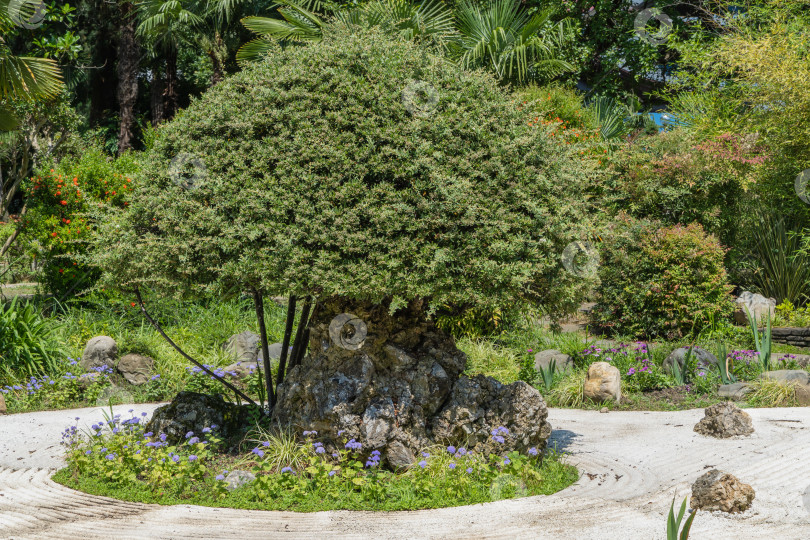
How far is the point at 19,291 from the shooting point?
14.4m

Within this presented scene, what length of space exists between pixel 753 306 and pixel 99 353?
32.2 ft

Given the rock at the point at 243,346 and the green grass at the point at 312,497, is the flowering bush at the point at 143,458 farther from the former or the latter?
the rock at the point at 243,346

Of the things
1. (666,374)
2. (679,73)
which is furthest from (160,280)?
(679,73)

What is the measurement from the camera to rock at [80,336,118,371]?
800 centimetres

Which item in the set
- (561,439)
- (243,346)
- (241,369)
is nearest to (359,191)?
(561,439)

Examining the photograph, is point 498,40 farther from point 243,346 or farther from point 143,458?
point 143,458

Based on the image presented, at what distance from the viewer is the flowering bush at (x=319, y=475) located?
4320 mm

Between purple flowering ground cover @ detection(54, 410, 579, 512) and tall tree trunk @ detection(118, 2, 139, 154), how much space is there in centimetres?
1094

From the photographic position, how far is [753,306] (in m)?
11.4

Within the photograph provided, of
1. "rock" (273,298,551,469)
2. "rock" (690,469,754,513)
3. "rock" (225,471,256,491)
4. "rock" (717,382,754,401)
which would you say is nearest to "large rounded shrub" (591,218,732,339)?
"rock" (717,382,754,401)

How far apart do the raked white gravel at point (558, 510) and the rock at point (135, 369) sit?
84.3 inches

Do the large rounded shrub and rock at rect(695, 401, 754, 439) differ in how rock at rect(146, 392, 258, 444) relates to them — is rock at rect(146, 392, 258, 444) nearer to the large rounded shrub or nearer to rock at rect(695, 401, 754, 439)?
rock at rect(695, 401, 754, 439)

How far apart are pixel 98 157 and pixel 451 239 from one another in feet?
28.8

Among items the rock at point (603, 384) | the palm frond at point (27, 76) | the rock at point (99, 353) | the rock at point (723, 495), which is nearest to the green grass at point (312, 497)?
the rock at point (723, 495)
